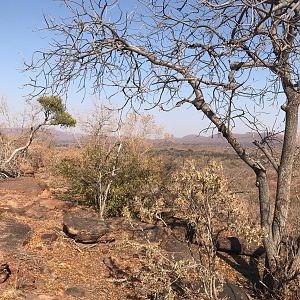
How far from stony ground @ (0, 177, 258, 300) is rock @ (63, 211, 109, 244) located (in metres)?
0.10

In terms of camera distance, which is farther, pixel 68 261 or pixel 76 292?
pixel 68 261

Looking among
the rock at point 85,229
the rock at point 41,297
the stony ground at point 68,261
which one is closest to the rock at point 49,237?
the stony ground at point 68,261

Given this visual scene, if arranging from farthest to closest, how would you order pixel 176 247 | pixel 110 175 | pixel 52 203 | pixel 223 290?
pixel 52 203, pixel 110 175, pixel 176 247, pixel 223 290

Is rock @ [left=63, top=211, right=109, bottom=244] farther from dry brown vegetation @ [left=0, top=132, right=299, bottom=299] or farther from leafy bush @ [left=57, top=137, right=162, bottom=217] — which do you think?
leafy bush @ [left=57, top=137, right=162, bottom=217]

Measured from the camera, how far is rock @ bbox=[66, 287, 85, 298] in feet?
17.3

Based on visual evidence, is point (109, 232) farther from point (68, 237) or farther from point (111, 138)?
point (111, 138)

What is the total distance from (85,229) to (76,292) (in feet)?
6.28

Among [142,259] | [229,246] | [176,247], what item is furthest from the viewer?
[229,246]

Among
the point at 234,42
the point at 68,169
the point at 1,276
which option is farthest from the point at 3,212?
the point at 234,42

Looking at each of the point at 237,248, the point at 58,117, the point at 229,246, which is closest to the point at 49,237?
the point at 229,246

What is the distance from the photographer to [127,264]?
6.39 m

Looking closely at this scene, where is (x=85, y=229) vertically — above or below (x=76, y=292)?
above

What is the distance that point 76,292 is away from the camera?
5348mm

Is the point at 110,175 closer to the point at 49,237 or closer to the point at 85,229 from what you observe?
the point at 85,229
